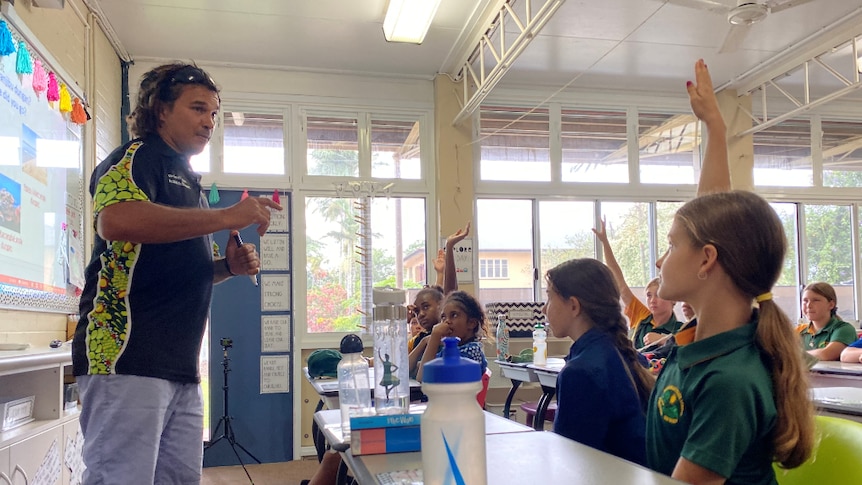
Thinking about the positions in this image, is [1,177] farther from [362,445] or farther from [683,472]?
[683,472]

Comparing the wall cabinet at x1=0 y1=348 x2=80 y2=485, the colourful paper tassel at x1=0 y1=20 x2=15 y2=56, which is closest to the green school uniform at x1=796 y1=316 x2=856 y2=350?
the wall cabinet at x1=0 y1=348 x2=80 y2=485

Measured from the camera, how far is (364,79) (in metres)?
5.55

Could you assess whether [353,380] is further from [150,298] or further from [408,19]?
[408,19]

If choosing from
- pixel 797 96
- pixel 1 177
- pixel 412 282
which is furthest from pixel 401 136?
pixel 797 96

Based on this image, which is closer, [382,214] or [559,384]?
[559,384]

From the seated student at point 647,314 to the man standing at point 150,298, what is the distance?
3.10 meters

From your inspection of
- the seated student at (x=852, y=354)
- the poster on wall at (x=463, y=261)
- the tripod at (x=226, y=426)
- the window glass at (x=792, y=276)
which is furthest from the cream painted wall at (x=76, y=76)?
the window glass at (x=792, y=276)

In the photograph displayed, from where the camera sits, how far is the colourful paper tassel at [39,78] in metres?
3.02

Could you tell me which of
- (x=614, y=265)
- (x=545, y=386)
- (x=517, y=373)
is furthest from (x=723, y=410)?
(x=614, y=265)

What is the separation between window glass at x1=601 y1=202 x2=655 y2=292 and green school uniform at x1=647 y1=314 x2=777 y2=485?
16.8ft

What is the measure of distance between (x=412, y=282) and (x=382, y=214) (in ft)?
2.13

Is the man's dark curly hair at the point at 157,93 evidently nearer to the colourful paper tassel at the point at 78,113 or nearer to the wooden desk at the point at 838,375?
the colourful paper tassel at the point at 78,113

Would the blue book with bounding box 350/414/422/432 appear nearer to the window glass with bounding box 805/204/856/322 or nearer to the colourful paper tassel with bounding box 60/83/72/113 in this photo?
the colourful paper tassel with bounding box 60/83/72/113

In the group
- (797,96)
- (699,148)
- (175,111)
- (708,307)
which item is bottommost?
(708,307)
